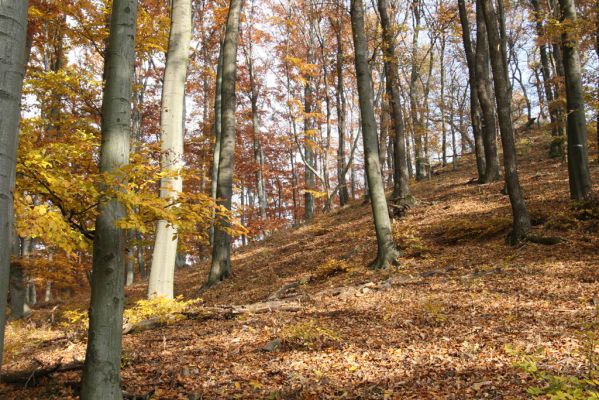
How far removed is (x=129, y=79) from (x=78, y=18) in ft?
25.1

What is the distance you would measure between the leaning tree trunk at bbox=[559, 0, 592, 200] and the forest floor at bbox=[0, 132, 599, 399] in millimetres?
612

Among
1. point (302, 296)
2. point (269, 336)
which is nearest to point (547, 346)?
point (269, 336)

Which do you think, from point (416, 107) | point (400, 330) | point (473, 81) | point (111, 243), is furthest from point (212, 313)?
point (416, 107)

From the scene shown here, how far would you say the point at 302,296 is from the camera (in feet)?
26.2

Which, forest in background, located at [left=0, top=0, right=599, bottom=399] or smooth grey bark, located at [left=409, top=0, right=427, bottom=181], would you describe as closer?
forest in background, located at [left=0, top=0, right=599, bottom=399]

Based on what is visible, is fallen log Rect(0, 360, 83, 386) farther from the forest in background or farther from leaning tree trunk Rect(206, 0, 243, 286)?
leaning tree trunk Rect(206, 0, 243, 286)

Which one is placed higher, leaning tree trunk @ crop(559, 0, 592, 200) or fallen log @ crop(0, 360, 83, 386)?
leaning tree trunk @ crop(559, 0, 592, 200)

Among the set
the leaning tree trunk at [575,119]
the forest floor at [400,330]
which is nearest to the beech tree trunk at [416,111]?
the leaning tree trunk at [575,119]

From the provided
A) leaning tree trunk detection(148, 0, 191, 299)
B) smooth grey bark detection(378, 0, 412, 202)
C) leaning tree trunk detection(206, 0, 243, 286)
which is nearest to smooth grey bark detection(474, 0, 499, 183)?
smooth grey bark detection(378, 0, 412, 202)

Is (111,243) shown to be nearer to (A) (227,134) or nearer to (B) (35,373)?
(B) (35,373)

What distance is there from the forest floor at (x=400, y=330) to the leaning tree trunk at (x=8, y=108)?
2.49 meters

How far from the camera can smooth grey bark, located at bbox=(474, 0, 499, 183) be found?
1387 centimetres

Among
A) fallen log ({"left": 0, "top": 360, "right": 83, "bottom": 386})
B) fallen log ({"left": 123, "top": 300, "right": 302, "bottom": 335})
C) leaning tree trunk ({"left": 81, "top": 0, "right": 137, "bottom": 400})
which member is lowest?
fallen log ({"left": 0, "top": 360, "right": 83, "bottom": 386})

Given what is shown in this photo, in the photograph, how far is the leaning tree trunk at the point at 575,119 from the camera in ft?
30.5
